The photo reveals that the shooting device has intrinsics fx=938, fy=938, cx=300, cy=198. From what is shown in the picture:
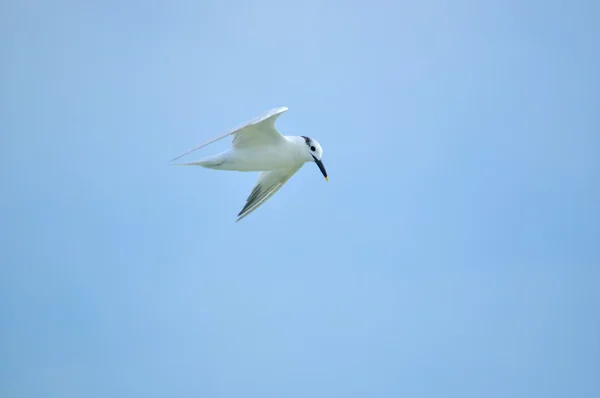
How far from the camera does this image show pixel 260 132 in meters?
15.2

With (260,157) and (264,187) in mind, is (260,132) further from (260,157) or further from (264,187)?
(264,187)

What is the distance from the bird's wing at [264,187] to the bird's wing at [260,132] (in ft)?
4.85

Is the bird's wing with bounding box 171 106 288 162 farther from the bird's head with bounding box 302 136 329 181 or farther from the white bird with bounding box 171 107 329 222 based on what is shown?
the bird's head with bounding box 302 136 329 181

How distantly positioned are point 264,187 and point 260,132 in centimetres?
216

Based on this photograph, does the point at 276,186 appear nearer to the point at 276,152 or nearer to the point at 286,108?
the point at 276,152

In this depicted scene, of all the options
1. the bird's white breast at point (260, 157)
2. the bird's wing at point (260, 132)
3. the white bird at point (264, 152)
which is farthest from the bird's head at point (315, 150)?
the bird's wing at point (260, 132)

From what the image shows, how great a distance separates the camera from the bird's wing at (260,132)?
571 inches

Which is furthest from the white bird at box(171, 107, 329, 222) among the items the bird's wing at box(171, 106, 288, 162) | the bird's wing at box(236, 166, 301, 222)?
the bird's wing at box(236, 166, 301, 222)

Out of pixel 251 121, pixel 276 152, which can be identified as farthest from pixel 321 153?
pixel 251 121

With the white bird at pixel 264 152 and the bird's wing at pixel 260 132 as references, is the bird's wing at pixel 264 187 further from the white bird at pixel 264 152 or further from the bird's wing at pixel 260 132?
the bird's wing at pixel 260 132

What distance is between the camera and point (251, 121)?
14.5 metres

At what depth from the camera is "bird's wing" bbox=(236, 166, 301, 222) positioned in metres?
17.0

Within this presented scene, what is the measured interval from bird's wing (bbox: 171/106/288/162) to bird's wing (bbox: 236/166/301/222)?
148cm

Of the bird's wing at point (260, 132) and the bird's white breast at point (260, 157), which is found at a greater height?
the bird's wing at point (260, 132)
